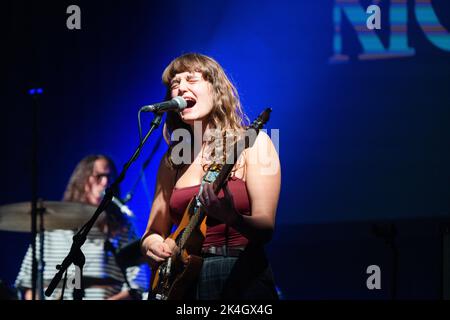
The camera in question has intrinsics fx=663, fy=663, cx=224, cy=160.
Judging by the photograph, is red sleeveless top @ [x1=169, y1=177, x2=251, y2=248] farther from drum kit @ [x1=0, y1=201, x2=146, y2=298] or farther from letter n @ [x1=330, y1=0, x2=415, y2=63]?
letter n @ [x1=330, y1=0, x2=415, y2=63]

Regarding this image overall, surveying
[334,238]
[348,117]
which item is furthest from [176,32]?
[334,238]

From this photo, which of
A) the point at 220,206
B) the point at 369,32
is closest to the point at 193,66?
the point at 220,206

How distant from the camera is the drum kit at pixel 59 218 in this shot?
400 cm

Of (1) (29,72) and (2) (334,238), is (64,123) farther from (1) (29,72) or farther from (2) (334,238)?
(2) (334,238)

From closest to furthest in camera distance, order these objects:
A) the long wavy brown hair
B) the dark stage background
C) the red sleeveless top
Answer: the red sleeveless top < the long wavy brown hair < the dark stage background

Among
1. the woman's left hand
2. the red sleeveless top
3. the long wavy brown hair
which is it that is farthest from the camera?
the long wavy brown hair

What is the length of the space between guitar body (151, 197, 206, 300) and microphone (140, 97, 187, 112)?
38cm

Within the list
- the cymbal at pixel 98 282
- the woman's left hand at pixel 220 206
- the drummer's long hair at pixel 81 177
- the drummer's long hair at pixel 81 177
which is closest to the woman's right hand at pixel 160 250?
the woman's left hand at pixel 220 206

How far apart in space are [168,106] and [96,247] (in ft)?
7.12

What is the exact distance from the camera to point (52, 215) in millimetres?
4148

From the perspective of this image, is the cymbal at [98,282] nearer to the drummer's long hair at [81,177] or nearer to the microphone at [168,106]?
the drummer's long hair at [81,177]

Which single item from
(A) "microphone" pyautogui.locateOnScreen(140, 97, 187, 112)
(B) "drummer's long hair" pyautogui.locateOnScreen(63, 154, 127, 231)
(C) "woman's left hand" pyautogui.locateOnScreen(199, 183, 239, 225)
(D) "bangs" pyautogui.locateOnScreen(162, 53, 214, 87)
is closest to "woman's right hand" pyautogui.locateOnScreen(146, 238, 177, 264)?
(C) "woman's left hand" pyautogui.locateOnScreen(199, 183, 239, 225)

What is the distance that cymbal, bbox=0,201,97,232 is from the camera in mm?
3996

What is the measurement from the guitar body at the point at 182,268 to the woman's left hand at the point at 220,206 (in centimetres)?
12
